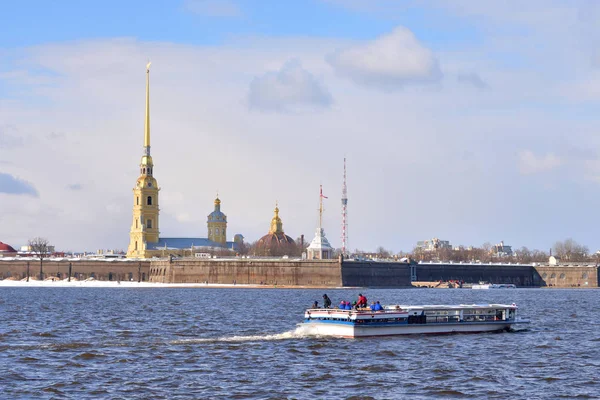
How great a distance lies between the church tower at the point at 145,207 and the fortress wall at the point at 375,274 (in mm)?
51717

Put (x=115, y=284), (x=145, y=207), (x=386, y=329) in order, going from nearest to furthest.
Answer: (x=386, y=329) < (x=115, y=284) < (x=145, y=207)

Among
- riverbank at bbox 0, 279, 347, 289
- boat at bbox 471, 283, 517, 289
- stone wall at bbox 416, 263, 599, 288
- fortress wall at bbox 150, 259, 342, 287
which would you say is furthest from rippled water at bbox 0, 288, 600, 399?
stone wall at bbox 416, 263, 599, 288

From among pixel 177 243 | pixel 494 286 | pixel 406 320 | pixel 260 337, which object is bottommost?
pixel 260 337

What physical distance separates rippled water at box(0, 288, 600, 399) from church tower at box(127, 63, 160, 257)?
410 feet

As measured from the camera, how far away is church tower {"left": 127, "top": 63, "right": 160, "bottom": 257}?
602 feet

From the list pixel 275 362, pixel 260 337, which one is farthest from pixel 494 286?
pixel 275 362

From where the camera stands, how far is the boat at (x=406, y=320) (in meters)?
47.3

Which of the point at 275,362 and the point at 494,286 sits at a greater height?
the point at 494,286

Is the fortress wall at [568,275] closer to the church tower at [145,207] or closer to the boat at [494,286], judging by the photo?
the boat at [494,286]

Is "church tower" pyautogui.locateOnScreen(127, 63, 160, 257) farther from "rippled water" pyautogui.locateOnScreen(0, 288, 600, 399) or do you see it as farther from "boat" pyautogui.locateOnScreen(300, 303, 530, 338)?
"boat" pyautogui.locateOnScreen(300, 303, 530, 338)

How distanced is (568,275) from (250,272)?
5514cm

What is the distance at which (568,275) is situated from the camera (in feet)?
553

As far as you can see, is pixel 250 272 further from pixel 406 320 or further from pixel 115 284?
pixel 406 320

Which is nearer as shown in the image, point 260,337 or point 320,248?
point 260,337
